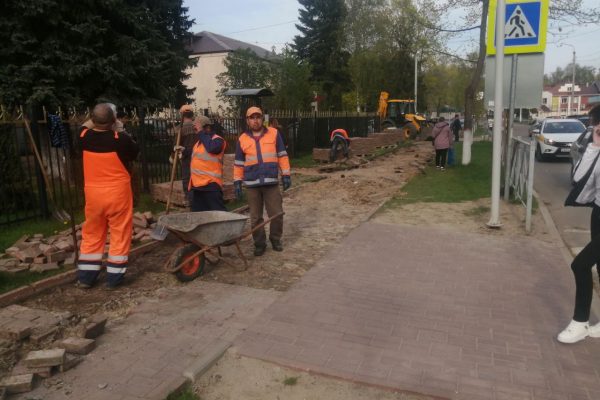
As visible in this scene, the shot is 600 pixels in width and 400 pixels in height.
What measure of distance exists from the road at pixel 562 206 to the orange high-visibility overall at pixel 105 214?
224 inches

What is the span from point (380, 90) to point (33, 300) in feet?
122

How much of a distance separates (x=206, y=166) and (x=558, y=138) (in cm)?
1497

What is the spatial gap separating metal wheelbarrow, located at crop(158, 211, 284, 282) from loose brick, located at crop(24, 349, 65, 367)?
1719 millimetres

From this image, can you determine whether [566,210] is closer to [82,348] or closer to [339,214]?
[339,214]

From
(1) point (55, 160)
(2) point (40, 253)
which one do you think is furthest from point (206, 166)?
(1) point (55, 160)

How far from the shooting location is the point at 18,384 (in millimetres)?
3145

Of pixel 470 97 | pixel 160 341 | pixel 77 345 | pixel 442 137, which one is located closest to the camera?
pixel 77 345

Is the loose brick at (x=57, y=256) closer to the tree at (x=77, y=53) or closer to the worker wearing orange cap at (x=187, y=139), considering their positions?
the worker wearing orange cap at (x=187, y=139)

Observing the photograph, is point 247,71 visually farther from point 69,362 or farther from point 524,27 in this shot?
point 69,362

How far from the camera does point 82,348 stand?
3598 millimetres

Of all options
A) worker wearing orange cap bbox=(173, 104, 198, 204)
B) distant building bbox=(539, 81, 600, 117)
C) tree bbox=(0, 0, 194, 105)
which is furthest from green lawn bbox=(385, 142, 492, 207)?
distant building bbox=(539, 81, 600, 117)

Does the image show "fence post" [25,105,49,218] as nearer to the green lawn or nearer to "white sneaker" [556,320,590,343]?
the green lawn

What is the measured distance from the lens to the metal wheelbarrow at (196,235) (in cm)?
504

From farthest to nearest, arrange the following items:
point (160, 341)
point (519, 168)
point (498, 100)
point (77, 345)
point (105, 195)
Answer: point (519, 168) → point (498, 100) → point (105, 195) → point (160, 341) → point (77, 345)
